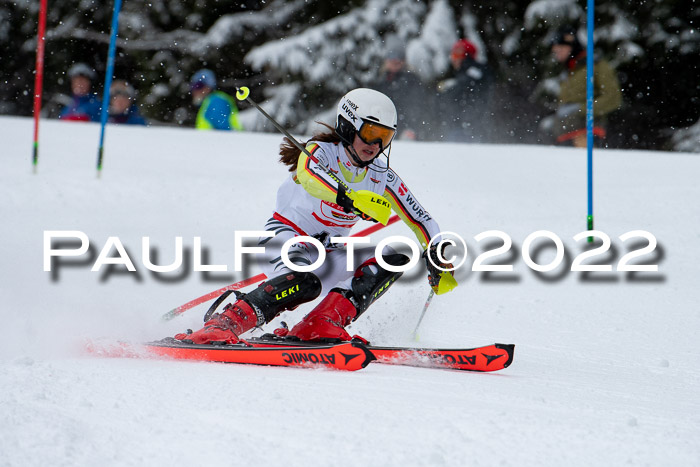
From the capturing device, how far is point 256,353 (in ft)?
10.7

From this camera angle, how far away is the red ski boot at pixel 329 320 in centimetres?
366

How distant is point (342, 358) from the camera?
3.10 m

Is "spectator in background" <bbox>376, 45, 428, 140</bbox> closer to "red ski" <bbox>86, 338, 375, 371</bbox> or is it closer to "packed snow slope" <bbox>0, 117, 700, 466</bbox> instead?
"packed snow slope" <bbox>0, 117, 700, 466</bbox>

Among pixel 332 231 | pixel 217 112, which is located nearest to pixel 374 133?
pixel 332 231

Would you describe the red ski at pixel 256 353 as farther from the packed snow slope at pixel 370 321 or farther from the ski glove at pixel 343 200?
the ski glove at pixel 343 200

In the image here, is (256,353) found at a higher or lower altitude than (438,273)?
lower

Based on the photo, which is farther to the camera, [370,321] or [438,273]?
[370,321]

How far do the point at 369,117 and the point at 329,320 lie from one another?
1.01 metres

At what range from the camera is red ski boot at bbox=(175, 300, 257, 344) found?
345 cm

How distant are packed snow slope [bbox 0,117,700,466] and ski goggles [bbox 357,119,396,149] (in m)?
1.16

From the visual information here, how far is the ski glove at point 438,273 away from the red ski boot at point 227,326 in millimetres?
953

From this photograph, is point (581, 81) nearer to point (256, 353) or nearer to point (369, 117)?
point (369, 117)

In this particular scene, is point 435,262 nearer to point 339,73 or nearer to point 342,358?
point 342,358

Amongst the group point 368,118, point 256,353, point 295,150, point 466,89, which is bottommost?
point 256,353
